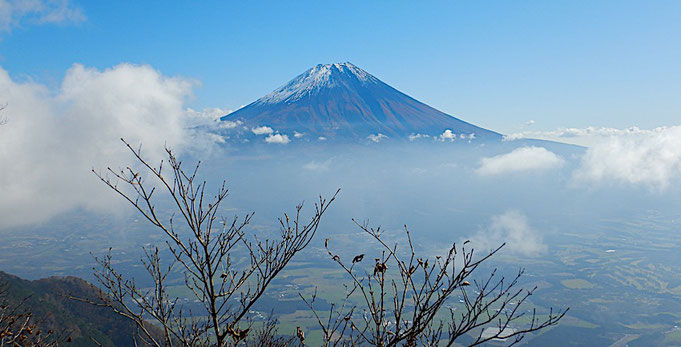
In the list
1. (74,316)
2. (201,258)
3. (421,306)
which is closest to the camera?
(421,306)

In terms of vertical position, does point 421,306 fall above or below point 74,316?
above

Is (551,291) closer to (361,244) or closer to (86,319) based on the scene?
(361,244)

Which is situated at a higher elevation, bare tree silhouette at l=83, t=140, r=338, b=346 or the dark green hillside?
bare tree silhouette at l=83, t=140, r=338, b=346

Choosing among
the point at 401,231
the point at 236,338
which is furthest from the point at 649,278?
the point at 236,338

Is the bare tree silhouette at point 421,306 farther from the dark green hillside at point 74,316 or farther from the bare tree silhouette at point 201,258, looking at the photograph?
the dark green hillside at point 74,316

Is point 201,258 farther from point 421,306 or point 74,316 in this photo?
point 74,316

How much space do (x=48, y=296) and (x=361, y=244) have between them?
130 m

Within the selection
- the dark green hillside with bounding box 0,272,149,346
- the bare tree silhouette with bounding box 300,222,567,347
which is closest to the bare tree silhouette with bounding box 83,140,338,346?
the bare tree silhouette with bounding box 300,222,567,347

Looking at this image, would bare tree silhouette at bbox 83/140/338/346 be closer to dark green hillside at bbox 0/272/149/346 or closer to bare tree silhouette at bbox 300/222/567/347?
bare tree silhouette at bbox 300/222/567/347

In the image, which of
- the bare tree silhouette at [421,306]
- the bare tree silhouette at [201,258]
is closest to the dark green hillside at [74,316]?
the bare tree silhouette at [201,258]

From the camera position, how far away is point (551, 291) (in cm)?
11281

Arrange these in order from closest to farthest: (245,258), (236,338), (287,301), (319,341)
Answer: (236,338), (319,341), (287,301), (245,258)

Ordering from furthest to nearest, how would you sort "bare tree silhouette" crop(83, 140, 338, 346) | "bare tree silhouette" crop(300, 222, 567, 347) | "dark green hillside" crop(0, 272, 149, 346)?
1. "dark green hillside" crop(0, 272, 149, 346)
2. "bare tree silhouette" crop(83, 140, 338, 346)
3. "bare tree silhouette" crop(300, 222, 567, 347)

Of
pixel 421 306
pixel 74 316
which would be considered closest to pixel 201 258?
pixel 421 306
